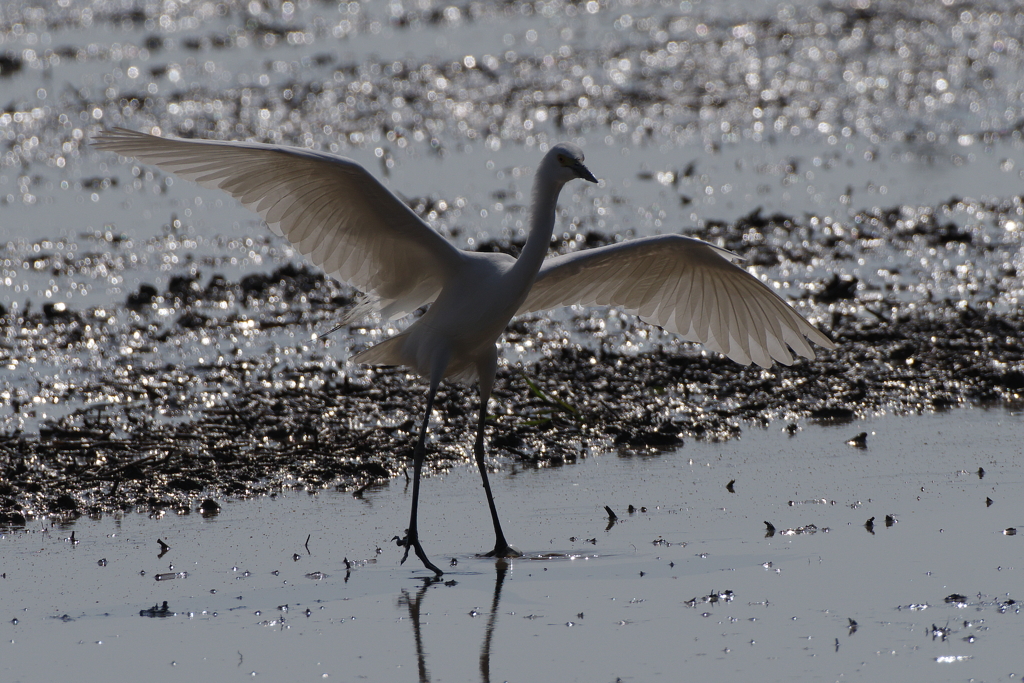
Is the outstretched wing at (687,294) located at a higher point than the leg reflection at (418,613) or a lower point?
higher

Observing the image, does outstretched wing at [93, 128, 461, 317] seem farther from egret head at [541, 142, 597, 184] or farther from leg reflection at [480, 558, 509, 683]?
leg reflection at [480, 558, 509, 683]

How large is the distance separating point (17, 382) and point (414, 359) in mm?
3199

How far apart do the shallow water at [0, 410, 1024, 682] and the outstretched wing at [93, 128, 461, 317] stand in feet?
3.79

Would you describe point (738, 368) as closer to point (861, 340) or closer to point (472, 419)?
point (861, 340)

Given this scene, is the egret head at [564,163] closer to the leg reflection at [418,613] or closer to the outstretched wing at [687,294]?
the outstretched wing at [687,294]

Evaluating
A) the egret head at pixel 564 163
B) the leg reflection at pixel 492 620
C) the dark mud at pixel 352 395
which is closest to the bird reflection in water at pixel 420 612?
the leg reflection at pixel 492 620

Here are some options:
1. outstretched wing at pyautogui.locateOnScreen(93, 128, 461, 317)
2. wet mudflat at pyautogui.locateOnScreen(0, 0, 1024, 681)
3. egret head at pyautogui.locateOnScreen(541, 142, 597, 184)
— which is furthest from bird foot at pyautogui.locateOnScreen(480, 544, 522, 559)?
egret head at pyautogui.locateOnScreen(541, 142, 597, 184)

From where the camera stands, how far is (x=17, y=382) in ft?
27.2

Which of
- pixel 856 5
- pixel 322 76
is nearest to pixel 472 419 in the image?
pixel 322 76

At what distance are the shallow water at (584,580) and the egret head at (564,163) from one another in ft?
5.41

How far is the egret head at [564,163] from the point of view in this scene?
19.5 feet

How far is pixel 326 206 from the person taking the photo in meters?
6.19

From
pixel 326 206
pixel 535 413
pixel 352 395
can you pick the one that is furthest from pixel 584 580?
pixel 352 395

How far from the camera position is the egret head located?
5945 mm
